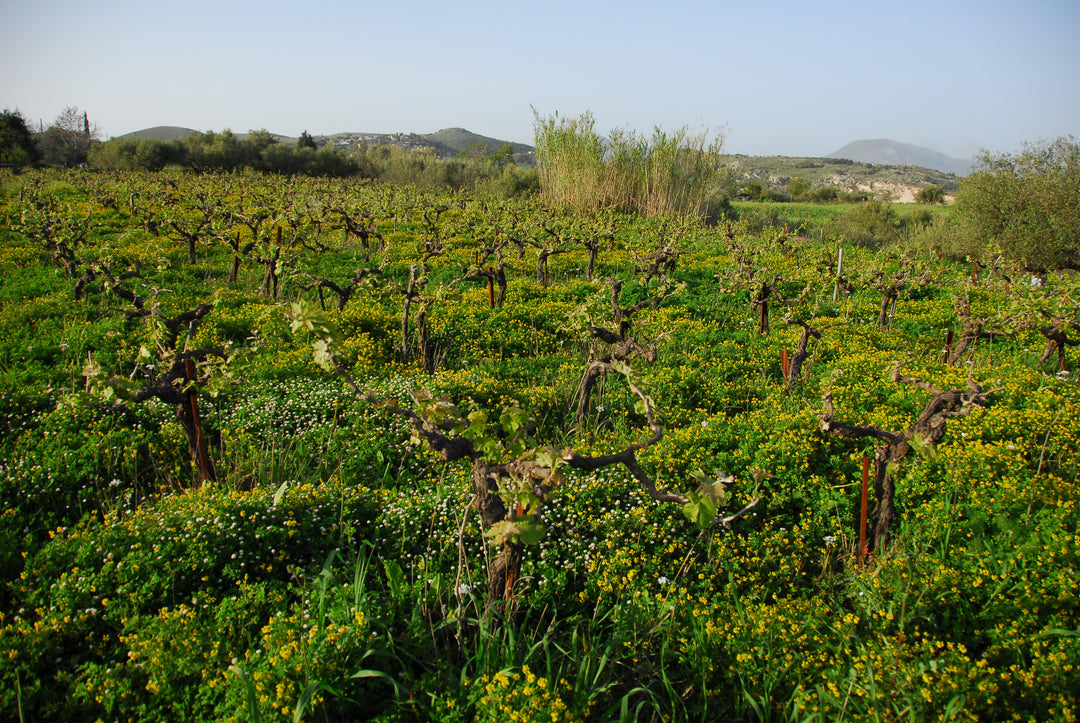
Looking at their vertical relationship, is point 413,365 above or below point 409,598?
above

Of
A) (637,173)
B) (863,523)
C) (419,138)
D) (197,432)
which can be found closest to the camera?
(863,523)

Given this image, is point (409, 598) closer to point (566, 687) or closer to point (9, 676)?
point (566, 687)

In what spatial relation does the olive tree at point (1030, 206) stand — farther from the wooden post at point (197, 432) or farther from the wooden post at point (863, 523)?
the wooden post at point (197, 432)

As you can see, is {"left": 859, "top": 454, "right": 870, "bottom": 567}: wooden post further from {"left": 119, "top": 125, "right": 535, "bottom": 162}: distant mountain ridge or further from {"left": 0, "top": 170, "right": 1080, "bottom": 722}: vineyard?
{"left": 119, "top": 125, "right": 535, "bottom": 162}: distant mountain ridge

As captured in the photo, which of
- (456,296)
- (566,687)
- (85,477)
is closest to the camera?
(566,687)

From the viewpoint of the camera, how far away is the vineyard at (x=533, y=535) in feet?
9.73

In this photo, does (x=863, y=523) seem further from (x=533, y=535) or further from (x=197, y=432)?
(x=197, y=432)

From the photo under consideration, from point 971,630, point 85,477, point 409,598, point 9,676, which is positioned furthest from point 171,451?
point 971,630

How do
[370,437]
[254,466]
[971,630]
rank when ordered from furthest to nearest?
[370,437] → [254,466] → [971,630]

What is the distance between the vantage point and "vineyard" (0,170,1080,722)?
117 inches

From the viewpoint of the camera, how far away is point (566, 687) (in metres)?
2.90

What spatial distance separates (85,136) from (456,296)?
5893 centimetres

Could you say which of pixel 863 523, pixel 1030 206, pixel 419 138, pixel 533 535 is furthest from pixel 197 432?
pixel 419 138

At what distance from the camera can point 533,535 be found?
286cm
